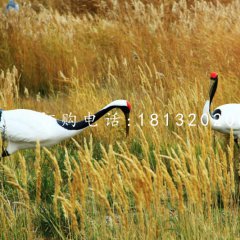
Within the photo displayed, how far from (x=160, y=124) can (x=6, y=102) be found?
1162 mm

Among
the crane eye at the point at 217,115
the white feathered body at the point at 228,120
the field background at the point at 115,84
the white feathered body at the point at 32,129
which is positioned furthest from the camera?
the crane eye at the point at 217,115

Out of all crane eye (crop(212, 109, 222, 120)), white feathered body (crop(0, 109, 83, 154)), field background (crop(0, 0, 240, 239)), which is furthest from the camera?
crane eye (crop(212, 109, 222, 120))

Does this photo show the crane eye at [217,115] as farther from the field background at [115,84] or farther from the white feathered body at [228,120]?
the field background at [115,84]

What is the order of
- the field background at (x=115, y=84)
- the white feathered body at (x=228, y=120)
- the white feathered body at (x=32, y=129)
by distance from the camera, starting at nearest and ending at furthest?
1. the white feathered body at (x=32, y=129)
2. the field background at (x=115, y=84)
3. the white feathered body at (x=228, y=120)

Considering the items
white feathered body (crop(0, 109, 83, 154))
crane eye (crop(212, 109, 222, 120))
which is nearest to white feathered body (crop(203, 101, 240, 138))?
crane eye (crop(212, 109, 222, 120))

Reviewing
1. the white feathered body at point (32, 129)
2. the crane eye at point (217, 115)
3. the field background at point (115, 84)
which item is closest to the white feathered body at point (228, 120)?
the crane eye at point (217, 115)

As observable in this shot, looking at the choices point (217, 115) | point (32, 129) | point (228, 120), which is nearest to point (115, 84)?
point (217, 115)

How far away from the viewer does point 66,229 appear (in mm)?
3352

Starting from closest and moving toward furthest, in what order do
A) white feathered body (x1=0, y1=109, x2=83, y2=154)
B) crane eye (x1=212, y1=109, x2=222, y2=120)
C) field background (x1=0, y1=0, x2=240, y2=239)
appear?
white feathered body (x1=0, y1=109, x2=83, y2=154)
field background (x1=0, y1=0, x2=240, y2=239)
crane eye (x1=212, y1=109, x2=222, y2=120)

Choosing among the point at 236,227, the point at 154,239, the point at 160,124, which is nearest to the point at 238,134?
the point at 160,124

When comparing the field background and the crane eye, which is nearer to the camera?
the field background

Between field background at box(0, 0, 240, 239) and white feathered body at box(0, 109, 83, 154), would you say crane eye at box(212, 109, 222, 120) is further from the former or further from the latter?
white feathered body at box(0, 109, 83, 154)

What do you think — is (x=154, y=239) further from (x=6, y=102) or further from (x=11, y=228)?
(x=6, y=102)

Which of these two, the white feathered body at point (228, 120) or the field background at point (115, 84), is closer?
the field background at point (115, 84)
